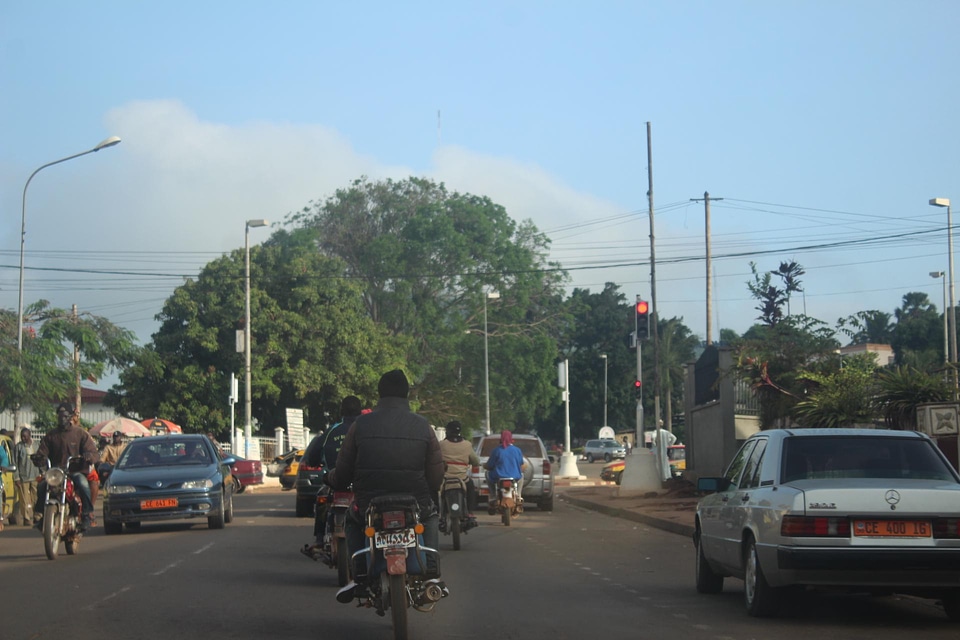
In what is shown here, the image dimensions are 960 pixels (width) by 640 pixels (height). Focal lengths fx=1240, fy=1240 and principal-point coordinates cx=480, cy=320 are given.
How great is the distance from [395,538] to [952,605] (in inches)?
175

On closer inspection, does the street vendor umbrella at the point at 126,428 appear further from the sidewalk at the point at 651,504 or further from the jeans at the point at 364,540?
the jeans at the point at 364,540

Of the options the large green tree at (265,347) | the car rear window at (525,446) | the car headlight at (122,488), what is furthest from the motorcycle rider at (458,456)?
the large green tree at (265,347)

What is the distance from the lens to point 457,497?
16203mm

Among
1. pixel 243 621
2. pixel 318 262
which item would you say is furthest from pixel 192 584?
pixel 318 262

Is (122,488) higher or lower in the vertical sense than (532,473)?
higher

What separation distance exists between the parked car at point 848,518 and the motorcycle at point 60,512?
870 centimetres

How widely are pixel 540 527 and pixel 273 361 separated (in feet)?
109

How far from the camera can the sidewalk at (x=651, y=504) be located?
2117cm

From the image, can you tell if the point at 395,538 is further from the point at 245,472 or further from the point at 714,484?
the point at 245,472

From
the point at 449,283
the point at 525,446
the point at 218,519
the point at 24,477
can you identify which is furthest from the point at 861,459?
the point at 449,283

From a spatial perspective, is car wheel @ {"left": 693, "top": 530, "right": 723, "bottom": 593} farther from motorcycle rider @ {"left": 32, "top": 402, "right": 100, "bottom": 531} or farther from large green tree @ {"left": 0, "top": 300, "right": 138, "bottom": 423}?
large green tree @ {"left": 0, "top": 300, "right": 138, "bottom": 423}

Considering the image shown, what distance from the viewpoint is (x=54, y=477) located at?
15078mm

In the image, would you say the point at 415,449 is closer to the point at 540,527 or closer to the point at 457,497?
the point at 457,497

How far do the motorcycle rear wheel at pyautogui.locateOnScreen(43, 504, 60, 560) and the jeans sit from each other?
25.8 feet
